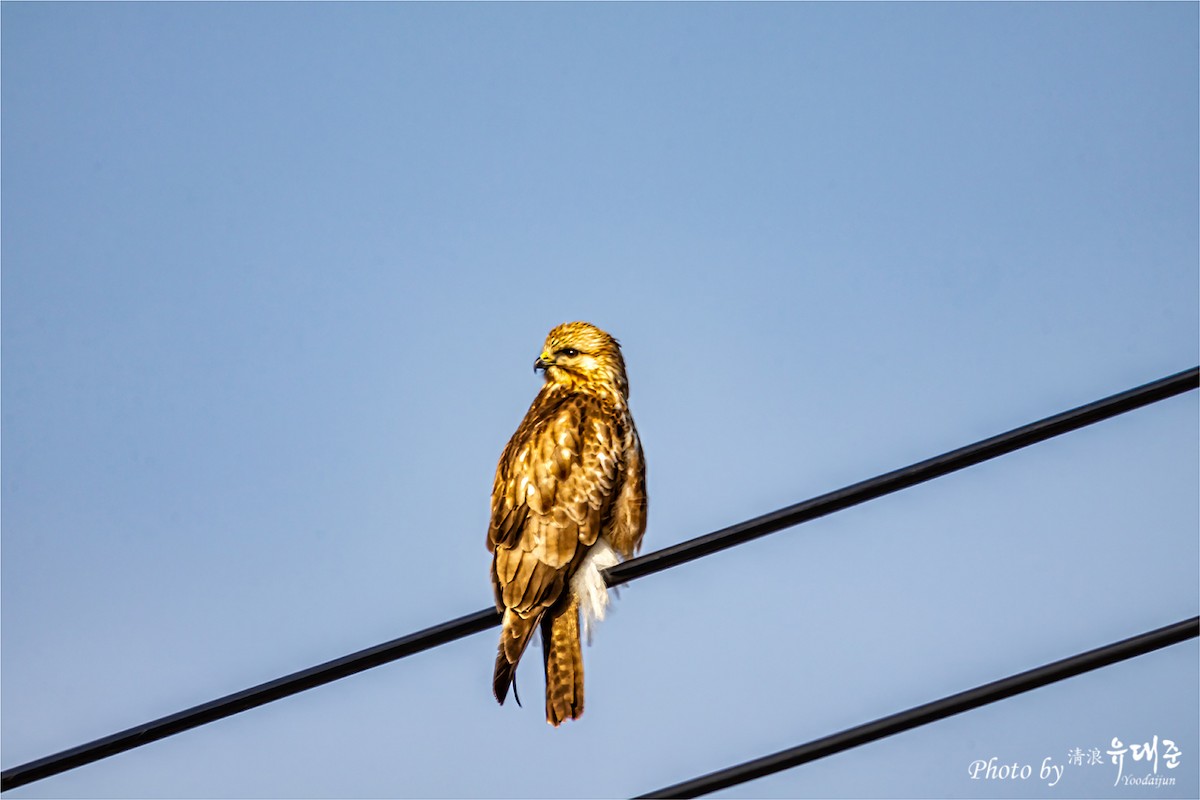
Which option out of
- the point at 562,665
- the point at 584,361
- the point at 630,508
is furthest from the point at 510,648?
the point at 584,361

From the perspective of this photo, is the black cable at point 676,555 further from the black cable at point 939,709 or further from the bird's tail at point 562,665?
the bird's tail at point 562,665

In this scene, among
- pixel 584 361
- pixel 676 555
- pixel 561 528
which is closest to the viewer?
pixel 676 555

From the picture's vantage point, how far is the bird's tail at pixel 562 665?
6.34 metres

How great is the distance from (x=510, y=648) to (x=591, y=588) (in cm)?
65

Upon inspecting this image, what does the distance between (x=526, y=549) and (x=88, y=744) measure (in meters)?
2.30

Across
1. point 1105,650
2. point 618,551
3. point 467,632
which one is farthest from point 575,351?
point 1105,650

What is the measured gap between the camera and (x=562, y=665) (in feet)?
20.9

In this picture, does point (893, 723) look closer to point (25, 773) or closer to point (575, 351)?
point (25, 773)

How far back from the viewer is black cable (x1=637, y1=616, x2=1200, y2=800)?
149 inches

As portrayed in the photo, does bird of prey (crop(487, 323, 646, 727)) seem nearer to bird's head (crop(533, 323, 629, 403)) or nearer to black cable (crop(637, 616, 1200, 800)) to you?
bird's head (crop(533, 323, 629, 403))

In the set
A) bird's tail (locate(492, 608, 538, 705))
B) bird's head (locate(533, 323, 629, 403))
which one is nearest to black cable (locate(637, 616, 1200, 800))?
bird's tail (locate(492, 608, 538, 705))

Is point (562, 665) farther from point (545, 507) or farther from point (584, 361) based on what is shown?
point (584, 361)

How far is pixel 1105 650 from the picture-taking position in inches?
149

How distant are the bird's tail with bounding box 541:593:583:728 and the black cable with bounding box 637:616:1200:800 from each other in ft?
7.41
